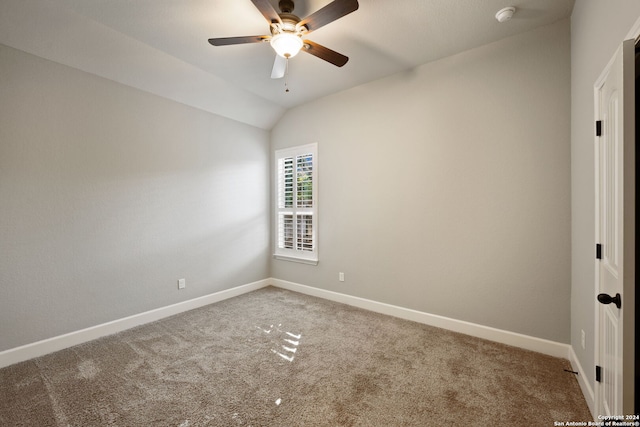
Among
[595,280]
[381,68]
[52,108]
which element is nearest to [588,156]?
[595,280]

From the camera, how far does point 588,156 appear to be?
182cm

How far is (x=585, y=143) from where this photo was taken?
189 cm

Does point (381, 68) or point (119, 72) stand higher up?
point (381, 68)

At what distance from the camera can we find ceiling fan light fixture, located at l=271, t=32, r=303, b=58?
2.00 meters

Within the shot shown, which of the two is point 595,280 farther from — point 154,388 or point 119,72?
point 119,72

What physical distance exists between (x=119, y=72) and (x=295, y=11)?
208 cm

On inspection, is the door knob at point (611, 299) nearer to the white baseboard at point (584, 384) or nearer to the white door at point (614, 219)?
the white door at point (614, 219)

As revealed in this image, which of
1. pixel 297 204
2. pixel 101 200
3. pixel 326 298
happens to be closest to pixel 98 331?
pixel 101 200

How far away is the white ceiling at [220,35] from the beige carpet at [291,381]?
2.90m

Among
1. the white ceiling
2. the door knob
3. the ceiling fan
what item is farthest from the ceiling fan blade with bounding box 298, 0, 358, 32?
the door knob

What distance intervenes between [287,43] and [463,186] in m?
2.20

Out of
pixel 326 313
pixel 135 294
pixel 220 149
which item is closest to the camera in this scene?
pixel 135 294

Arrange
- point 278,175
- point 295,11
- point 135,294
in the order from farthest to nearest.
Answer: point 278,175 → point 135,294 → point 295,11

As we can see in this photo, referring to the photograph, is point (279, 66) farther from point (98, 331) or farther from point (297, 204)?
point (98, 331)
